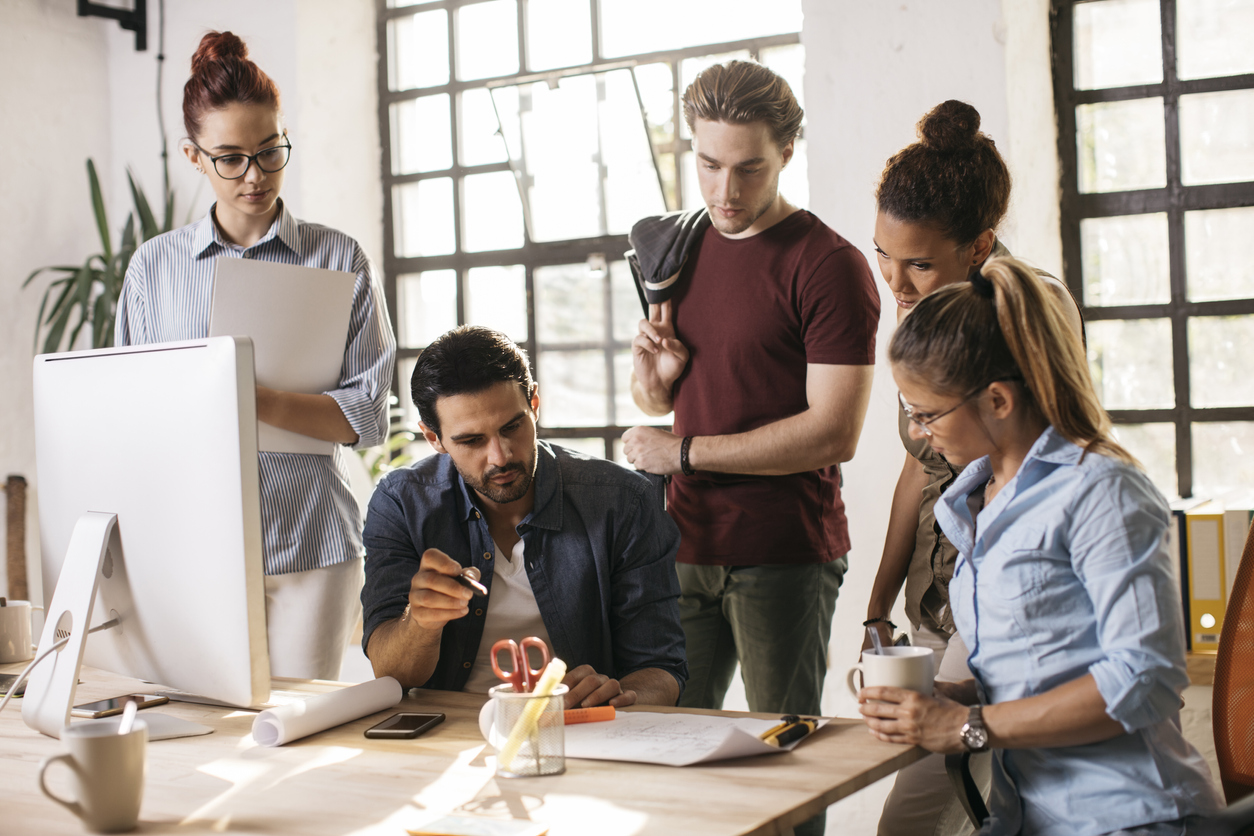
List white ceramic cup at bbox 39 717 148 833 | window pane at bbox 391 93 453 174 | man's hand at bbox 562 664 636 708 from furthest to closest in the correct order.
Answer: window pane at bbox 391 93 453 174 < man's hand at bbox 562 664 636 708 < white ceramic cup at bbox 39 717 148 833

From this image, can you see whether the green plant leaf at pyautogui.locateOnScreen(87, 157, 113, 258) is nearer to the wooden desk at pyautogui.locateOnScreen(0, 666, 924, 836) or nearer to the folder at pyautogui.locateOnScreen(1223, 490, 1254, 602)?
the wooden desk at pyautogui.locateOnScreen(0, 666, 924, 836)

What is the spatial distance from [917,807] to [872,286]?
92 centimetres

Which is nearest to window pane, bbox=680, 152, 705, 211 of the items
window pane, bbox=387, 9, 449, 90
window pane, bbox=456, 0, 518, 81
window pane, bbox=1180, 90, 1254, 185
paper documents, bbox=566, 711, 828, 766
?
window pane, bbox=456, 0, 518, 81

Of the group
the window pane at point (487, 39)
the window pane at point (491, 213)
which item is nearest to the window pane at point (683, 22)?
the window pane at point (487, 39)

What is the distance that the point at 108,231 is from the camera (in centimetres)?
352

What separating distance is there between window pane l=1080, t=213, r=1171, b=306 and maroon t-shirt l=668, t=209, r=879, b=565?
3.52ft

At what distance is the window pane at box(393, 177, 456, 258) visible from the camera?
11.9 ft

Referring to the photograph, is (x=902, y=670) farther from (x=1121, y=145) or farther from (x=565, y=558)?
(x=1121, y=145)

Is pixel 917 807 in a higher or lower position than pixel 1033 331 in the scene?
lower

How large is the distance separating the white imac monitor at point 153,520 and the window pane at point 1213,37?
2458 millimetres

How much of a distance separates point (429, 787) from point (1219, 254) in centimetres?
241

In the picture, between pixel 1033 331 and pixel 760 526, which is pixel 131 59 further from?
pixel 1033 331

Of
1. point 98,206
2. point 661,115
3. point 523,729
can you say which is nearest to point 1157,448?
point 661,115

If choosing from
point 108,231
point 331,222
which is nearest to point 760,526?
point 331,222
